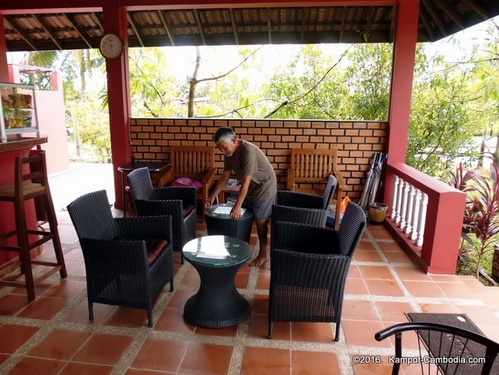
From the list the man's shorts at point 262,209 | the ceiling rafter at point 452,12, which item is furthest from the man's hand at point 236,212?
the ceiling rafter at point 452,12

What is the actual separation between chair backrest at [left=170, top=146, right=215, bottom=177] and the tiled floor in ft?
6.64

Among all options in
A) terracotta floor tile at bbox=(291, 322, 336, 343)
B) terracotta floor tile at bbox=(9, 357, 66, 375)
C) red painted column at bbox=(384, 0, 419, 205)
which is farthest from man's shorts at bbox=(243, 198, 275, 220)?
red painted column at bbox=(384, 0, 419, 205)

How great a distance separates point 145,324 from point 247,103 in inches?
212

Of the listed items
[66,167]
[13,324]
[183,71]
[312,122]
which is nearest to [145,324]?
[13,324]

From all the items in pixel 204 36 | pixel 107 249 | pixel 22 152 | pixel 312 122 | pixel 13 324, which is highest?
pixel 204 36

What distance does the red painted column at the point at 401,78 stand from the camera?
4.50m

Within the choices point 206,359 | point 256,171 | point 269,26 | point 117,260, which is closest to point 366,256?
point 256,171

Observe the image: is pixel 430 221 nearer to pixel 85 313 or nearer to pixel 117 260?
pixel 117 260

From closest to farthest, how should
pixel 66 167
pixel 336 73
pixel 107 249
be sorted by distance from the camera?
pixel 107 249 → pixel 336 73 → pixel 66 167

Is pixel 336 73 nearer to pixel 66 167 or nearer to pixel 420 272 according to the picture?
pixel 420 272

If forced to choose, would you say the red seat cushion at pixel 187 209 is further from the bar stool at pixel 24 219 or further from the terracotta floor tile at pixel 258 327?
the terracotta floor tile at pixel 258 327

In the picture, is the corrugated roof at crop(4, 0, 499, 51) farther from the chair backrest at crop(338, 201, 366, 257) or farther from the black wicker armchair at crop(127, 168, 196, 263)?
the chair backrest at crop(338, 201, 366, 257)

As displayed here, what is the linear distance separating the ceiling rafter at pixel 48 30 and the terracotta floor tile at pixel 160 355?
5.37 m

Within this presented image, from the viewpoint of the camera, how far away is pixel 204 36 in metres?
5.64
